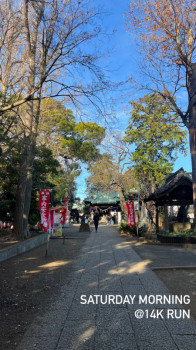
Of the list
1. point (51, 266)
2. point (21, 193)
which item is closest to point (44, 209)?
point (21, 193)

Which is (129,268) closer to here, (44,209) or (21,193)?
(44,209)

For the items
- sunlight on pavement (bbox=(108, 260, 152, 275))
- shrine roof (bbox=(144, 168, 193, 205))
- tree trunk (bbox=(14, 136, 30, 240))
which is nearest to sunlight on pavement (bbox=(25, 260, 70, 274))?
sunlight on pavement (bbox=(108, 260, 152, 275))

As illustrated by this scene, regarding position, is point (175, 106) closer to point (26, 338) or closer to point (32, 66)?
point (32, 66)

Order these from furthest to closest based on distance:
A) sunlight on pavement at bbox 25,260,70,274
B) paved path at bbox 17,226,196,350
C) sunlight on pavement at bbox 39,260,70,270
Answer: sunlight on pavement at bbox 39,260,70,270
sunlight on pavement at bbox 25,260,70,274
paved path at bbox 17,226,196,350

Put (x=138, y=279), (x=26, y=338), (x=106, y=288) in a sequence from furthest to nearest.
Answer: (x=138, y=279) < (x=106, y=288) < (x=26, y=338)

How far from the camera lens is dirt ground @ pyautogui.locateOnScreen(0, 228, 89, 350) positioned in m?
3.70

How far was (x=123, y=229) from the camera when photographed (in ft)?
66.1

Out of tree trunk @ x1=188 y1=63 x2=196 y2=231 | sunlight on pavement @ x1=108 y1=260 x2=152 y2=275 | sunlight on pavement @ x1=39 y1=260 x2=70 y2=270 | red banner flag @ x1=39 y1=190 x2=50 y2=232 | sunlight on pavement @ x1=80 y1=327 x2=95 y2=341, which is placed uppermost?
tree trunk @ x1=188 y1=63 x2=196 y2=231

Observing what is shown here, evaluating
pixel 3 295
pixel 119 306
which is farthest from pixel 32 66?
pixel 119 306

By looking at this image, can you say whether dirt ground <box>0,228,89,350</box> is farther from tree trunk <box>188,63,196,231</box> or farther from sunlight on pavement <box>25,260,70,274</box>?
tree trunk <box>188,63,196,231</box>

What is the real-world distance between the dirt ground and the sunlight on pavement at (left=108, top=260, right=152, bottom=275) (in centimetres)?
136

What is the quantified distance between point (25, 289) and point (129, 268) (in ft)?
10.6

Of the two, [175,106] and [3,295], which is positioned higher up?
[175,106]

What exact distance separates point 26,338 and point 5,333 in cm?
37
